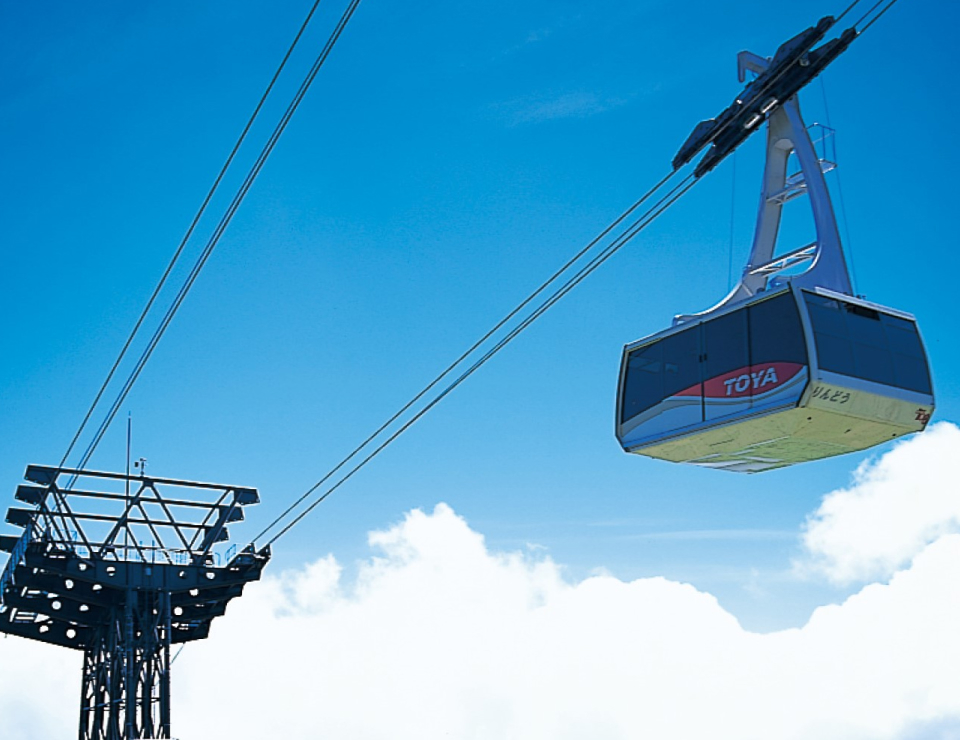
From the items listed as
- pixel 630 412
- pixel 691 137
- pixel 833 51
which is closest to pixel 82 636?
pixel 630 412

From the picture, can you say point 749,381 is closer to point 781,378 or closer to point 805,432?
point 781,378

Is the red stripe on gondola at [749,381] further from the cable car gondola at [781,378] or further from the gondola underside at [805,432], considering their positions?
the gondola underside at [805,432]

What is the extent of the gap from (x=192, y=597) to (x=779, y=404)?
2401 cm

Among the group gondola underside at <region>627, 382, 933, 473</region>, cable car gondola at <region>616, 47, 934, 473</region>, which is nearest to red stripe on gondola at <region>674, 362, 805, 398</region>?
cable car gondola at <region>616, 47, 934, 473</region>

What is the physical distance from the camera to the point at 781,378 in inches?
687

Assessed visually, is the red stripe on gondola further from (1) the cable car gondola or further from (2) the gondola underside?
(2) the gondola underside

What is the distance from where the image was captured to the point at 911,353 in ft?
60.5

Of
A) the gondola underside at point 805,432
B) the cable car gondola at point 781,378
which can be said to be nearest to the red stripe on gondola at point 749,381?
the cable car gondola at point 781,378

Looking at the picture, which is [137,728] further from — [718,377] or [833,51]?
[833,51]

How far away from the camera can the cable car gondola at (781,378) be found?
17.4 m

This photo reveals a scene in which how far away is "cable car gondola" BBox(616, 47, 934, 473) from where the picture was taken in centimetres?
A: 1741

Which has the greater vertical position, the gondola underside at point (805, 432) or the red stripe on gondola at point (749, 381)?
the red stripe on gondola at point (749, 381)

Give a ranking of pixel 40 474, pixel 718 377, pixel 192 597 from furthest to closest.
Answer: pixel 192 597
pixel 40 474
pixel 718 377

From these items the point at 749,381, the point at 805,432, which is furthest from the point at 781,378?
the point at 805,432
